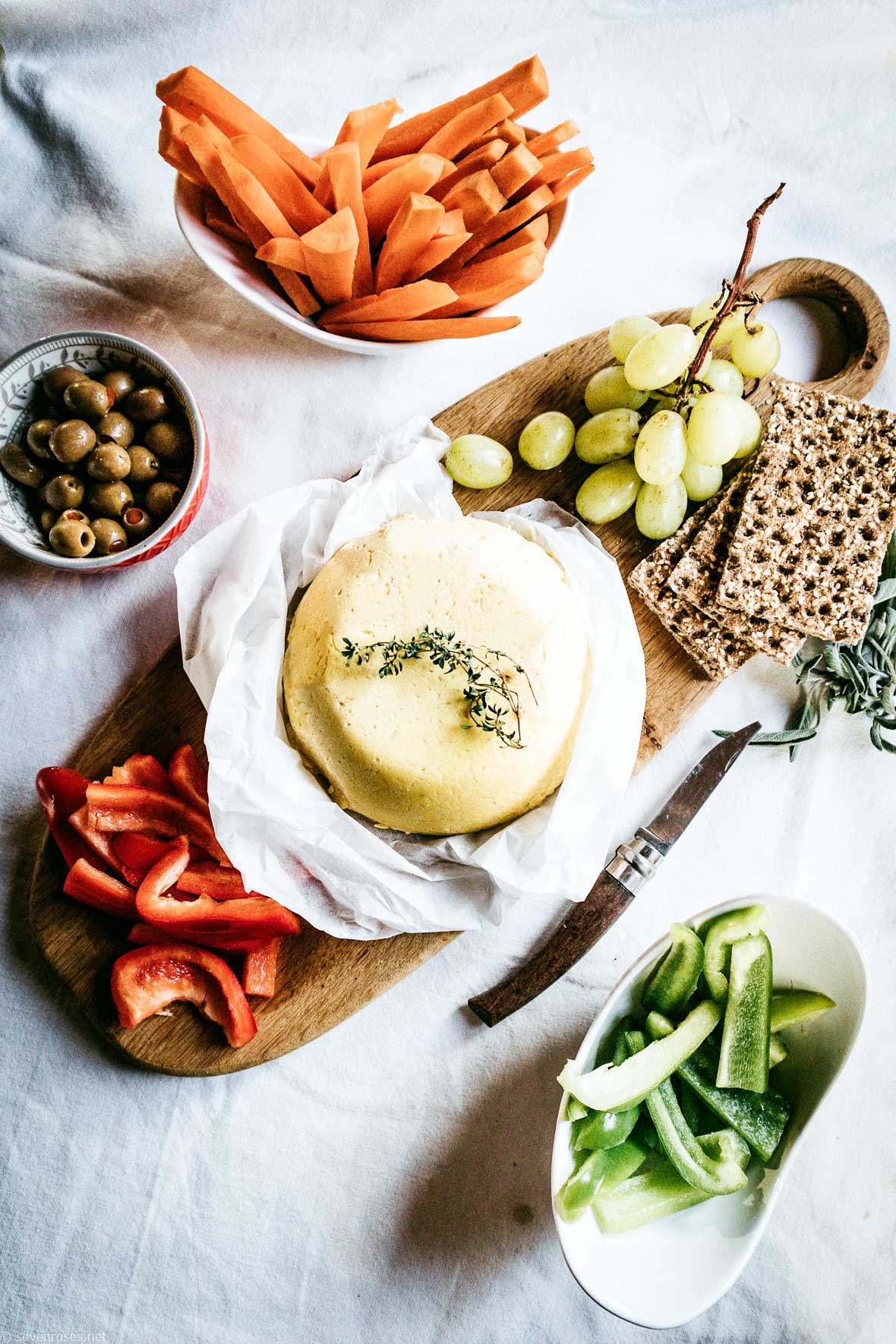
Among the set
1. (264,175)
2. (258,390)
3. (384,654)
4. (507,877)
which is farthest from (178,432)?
(507,877)

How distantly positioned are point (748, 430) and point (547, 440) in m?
0.35

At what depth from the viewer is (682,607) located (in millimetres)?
1531

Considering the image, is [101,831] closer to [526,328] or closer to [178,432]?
[178,432]

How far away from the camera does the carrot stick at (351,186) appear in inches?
50.7

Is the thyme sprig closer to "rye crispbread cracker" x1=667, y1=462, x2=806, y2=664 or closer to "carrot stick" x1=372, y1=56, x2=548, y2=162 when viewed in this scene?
"rye crispbread cracker" x1=667, y1=462, x2=806, y2=664

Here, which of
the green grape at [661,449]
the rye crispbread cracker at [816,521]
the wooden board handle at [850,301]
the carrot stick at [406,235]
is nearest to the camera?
the carrot stick at [406,235]

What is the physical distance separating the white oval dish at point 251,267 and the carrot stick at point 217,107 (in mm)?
97

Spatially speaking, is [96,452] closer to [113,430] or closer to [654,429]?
[113,430]

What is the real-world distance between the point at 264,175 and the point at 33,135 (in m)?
0.67

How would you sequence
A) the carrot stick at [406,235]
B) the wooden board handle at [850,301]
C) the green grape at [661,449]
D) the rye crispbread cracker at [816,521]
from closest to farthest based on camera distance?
1. the carrot stick at [406,235]
2. the green grape at [661,449]
3. the rye crispbread cracker at [816,521]
4. the wooden board handle at [850,301]

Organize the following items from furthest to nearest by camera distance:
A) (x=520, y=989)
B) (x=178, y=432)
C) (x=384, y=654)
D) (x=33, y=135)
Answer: (x=33, y=135) < (x=520, y=989) < (x=178, y=432) < (x=384, y=654)

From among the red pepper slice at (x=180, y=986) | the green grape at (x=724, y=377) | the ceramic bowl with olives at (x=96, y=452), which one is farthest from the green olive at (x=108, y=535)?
the green grape at (x=724, y=377)

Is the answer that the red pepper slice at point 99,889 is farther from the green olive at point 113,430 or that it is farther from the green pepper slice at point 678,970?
the green pepper slice at point 678,970

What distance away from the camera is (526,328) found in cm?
169
